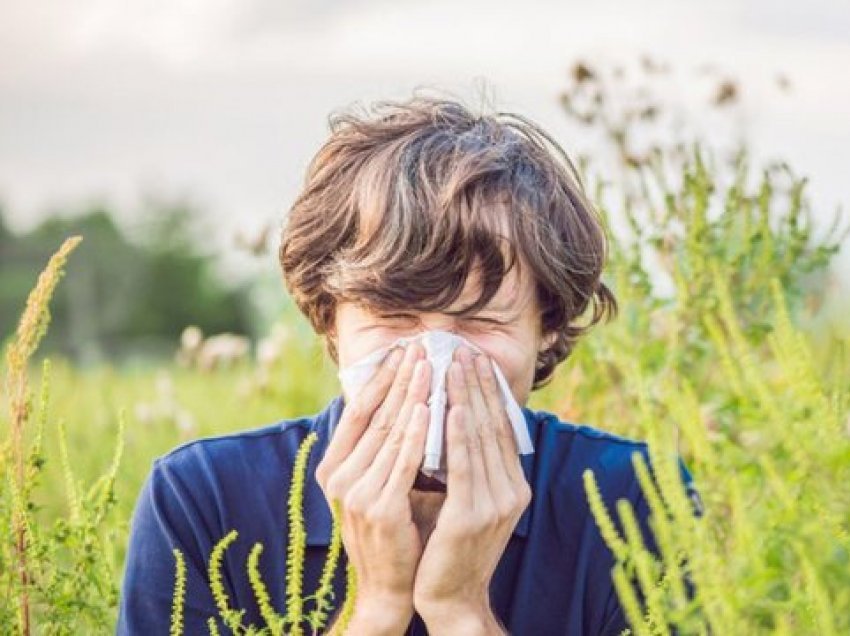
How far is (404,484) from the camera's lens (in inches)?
97.7

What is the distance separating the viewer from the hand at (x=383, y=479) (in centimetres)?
247

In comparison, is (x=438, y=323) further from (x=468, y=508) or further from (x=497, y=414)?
(x=468, y=508)

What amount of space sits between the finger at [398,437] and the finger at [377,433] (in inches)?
0.4

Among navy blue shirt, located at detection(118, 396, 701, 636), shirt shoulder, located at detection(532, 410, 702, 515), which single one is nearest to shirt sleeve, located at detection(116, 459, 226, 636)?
navy blue shirt, located at detection(118, 396, 701, 636)

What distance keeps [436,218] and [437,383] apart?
1.34 feet

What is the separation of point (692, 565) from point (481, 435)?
0.98 metres

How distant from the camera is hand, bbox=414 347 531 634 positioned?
2.49 meters

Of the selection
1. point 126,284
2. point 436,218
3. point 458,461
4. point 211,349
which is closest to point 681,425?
point 458,461

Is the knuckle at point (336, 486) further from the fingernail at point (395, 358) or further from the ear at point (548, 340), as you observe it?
the ear at point (548, 340)

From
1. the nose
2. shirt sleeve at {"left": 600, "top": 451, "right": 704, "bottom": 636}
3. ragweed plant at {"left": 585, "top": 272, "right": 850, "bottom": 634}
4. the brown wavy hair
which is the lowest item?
shirt sleeve at {"left": 600, "top": 451, "right": 704, "bottom": 636}

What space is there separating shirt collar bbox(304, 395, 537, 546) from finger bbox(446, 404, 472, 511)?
1.11ft

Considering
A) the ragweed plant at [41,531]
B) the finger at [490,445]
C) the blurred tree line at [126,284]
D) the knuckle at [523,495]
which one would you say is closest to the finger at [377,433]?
the finger at [490,445]

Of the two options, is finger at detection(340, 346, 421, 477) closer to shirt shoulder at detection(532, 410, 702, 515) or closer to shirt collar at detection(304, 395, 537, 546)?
shirt collar at detection(304, 395, 537, 546)

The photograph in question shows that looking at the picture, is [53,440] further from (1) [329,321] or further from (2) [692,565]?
(2) [692,565]
